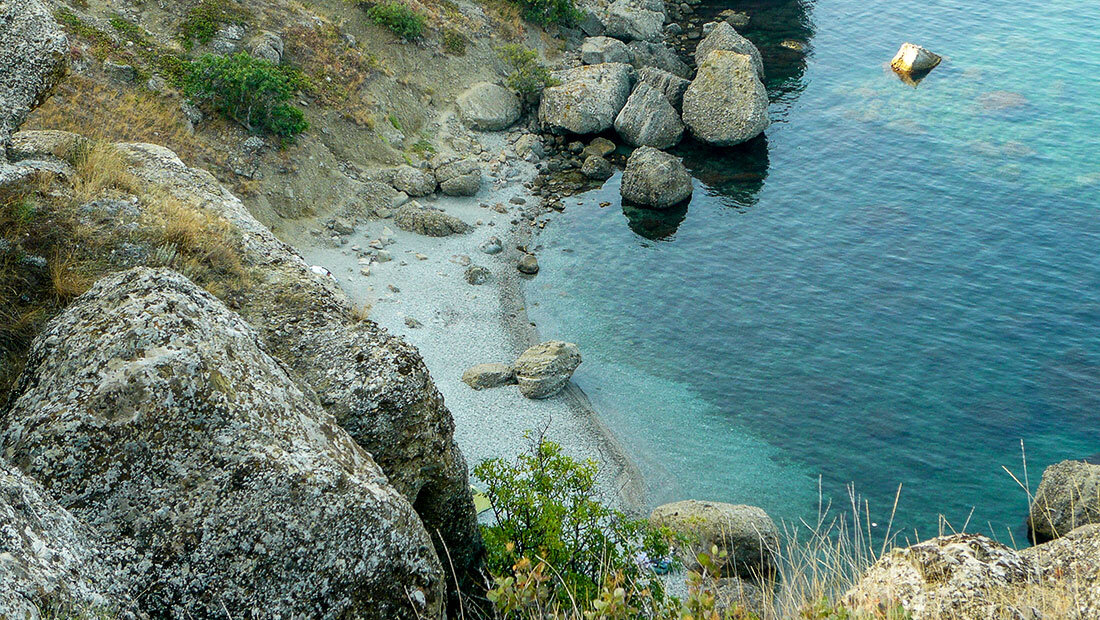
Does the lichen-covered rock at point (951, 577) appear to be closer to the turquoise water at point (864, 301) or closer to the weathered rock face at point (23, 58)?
the turquoise water at point (864, 301)

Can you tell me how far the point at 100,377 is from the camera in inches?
336

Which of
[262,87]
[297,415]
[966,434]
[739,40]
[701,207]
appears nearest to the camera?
[297,415]

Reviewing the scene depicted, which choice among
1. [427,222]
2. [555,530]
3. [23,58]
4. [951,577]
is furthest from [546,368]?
[951,577]

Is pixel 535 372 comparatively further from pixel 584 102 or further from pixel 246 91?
pixel 584 102

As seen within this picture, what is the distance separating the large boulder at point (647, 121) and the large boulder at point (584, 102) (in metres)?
0.87

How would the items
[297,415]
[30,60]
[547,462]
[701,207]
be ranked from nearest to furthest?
[297,415], [547,462], [30,60], [701,207]

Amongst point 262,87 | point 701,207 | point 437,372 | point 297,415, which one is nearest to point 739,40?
point 701,207

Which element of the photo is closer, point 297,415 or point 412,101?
point 297,415

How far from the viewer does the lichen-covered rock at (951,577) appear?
9.42 meters

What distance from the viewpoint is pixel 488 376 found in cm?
2898

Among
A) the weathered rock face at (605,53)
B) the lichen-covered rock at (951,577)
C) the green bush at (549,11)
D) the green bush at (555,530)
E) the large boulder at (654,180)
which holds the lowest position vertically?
the large boulder at (654,180)

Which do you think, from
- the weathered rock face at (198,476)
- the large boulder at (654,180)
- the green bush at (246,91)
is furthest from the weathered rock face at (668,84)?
the weathered rock face at (198,476)

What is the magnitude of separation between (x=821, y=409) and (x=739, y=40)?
34.3 meters

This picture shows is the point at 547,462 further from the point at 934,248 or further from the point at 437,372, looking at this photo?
the point at 934,248
